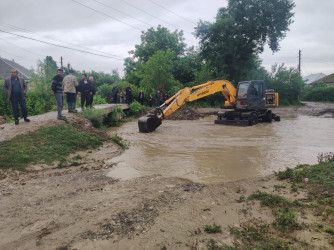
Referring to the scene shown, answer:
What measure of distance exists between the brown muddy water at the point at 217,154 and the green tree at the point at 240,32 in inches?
780

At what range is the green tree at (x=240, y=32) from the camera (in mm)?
30562

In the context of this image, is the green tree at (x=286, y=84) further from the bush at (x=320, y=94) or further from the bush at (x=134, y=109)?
the bush at (x=134, y=109)

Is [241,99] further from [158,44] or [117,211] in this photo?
[158,44]

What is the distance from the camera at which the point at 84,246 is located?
3084 millimetres

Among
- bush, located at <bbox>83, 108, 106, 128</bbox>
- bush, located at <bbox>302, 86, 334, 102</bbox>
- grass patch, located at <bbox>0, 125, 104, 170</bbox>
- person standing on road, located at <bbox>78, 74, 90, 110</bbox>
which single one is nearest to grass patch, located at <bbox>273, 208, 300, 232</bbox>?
grass patch, located at <bbox>0, 125, 104, 170</bbox>

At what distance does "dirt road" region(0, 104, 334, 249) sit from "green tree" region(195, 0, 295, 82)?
26.5 m

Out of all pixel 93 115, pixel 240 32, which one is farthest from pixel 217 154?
pixel 240 32

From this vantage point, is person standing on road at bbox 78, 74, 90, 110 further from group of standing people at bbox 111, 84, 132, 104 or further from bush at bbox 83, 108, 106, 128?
group of standing people at bbox 111, 84, 132, 104

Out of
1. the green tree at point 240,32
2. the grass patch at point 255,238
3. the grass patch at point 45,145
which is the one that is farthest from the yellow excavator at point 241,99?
the green tree at point 240,32

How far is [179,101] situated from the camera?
43.2 feet

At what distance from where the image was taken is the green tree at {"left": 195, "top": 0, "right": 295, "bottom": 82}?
30.6m

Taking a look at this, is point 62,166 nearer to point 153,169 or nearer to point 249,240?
point 153,169

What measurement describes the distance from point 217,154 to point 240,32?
1036 inches

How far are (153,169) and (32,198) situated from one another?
117 inches
